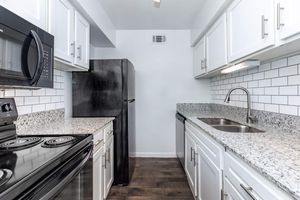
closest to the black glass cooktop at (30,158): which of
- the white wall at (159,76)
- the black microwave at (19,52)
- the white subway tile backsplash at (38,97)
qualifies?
the black microwave at (19,52)

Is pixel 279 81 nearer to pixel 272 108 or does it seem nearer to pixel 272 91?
pixel 272 91

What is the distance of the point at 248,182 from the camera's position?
3.33 ft

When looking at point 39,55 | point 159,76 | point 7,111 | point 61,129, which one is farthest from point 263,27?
point 159,76

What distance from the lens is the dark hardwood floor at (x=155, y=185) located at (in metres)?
2.56

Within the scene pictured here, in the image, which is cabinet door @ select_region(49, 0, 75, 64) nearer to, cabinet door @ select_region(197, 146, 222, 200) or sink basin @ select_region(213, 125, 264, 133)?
cabinet door @ select_region(197, 146, 222, 200)

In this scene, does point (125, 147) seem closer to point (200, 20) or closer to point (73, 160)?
point (73, 160)

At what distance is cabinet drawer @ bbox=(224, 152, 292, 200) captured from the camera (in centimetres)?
80

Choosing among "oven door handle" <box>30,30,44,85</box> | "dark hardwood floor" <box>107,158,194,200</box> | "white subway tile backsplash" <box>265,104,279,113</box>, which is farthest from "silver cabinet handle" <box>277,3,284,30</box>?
"dark hardwood floor" <box>107,158,194,200</box>

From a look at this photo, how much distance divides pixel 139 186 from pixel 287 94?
1.97m

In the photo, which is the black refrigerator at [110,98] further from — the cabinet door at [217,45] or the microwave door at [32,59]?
the microwave door at [32,59]

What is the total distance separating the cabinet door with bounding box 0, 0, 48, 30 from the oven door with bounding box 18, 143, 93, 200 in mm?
877

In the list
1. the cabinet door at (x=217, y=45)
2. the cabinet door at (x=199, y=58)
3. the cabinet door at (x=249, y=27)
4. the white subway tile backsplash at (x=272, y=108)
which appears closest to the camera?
the cabinet door at (x=249, y=27)

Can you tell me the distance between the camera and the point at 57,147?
1229 millimetres

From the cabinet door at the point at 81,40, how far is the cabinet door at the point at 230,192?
1.69m
